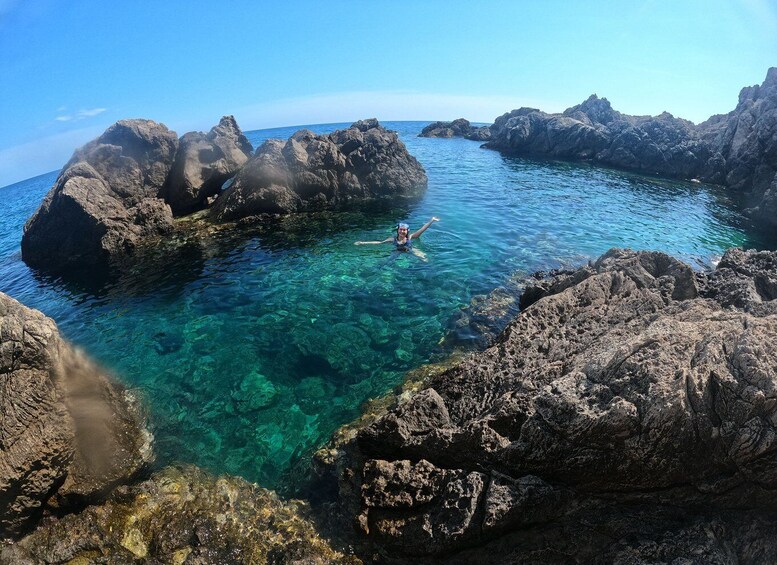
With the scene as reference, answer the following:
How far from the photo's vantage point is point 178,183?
3234 cm

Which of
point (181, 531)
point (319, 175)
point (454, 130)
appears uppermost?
point (454, 130)

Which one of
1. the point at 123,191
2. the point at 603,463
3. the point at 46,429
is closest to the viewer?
the point at 603,463

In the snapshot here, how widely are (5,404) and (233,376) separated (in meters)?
6.31

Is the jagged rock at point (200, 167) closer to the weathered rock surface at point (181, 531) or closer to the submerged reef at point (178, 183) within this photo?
the submerged reef at point (178, 183)

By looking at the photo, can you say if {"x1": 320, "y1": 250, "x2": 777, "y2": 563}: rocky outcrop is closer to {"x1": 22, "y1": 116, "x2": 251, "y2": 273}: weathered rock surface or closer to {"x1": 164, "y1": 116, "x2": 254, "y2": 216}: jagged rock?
{"x1": 22, "y1": 116, "x2": 251, "y2": 273}: weathered rock surface

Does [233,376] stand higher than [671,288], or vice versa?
[671,288]

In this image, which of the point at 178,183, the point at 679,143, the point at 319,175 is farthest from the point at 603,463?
the point at 679,143

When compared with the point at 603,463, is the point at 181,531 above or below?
below

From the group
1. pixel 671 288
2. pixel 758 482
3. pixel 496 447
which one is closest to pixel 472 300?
pixel 671 288

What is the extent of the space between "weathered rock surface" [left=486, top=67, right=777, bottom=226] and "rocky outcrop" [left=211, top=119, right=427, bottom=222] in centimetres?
3505

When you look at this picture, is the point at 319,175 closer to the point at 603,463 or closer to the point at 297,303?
the point at 297,303

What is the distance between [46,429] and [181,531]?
3.95m

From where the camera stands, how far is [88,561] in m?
7.79

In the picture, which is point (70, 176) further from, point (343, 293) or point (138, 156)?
point (343, 293)
